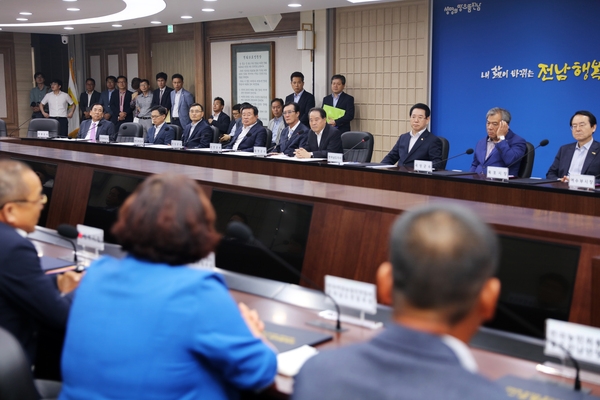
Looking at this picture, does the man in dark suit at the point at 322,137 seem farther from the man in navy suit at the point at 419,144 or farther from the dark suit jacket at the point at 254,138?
the dark suit jacket at the point at 254,138

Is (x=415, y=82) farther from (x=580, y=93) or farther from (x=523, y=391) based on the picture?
(x=523, y=391)

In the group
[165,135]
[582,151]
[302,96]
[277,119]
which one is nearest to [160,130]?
[165,135]

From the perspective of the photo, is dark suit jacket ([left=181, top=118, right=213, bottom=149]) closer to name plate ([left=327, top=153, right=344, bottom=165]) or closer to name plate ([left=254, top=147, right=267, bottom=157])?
name plate ([left=254, top=147, right=267, bottom=157])

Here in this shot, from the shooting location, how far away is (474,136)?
690cm

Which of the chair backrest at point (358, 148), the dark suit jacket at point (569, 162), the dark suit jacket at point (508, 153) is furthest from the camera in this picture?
the chair backrest at point (358, 148)

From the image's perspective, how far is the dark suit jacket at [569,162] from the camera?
4375 millimetres

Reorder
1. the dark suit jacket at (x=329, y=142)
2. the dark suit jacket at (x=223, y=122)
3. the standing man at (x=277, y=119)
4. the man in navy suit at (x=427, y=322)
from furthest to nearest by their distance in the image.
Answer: the dark suit jacket at (x=223, y=122)
the standing man at (x=277, y=119)
the dark suit jacket at (x=329, y=142)
the man in navy suit at (x=427, y=322)

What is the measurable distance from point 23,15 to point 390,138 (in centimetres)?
485

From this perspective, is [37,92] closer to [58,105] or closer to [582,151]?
[58,105]

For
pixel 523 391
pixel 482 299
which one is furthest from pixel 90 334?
pixel 523 391

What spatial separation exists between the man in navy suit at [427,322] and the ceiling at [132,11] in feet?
21.1

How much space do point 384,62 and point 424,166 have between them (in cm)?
332

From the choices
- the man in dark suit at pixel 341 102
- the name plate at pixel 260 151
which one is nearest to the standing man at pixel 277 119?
the man in dark suit at pixel 341 102

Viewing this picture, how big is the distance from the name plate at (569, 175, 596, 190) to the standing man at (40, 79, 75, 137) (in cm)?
896
